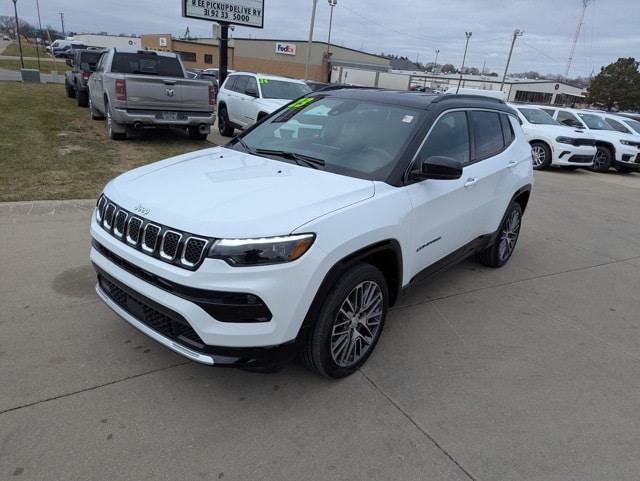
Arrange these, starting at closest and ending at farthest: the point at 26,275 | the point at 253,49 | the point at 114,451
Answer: the point at 114,451
the point at 26,275
the point at 253,49

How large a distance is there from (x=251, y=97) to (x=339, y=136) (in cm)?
851

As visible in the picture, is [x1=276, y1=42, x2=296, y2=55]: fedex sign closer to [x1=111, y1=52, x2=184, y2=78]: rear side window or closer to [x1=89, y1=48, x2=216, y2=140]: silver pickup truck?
[x1=89, y1=48, x2=216, y2=140]: silver pickup truck

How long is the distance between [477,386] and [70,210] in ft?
16.5

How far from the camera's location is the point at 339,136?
12.3 ft

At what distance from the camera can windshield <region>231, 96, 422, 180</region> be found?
3.41 m

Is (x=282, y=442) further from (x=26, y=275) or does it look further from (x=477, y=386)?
(x=26, y=275)

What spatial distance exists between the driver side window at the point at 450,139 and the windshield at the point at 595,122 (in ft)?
45.0

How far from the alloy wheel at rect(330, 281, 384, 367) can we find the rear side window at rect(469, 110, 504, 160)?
1.88 metres

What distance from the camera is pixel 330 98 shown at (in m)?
4.20

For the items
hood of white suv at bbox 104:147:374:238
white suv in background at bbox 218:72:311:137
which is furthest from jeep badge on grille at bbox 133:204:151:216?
white suv in background at bbox 218:72:311:137

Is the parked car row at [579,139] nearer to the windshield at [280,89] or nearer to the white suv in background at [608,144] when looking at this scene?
the white suv in background at [608,144]

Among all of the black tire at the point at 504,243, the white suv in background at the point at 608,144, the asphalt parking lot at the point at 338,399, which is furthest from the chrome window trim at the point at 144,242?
the white suv in background at the point at 608,144

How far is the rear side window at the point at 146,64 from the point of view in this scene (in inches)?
424

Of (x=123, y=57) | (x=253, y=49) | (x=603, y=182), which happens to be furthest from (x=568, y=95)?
(x=123, y=57)
